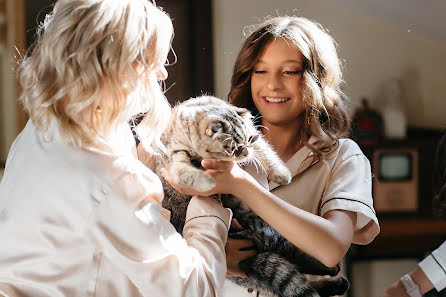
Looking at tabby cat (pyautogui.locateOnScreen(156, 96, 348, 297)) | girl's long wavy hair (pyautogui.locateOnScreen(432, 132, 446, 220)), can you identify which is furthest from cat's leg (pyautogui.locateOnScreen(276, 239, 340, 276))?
girl's long wavy hair (pyautogui.locateOnScreen(432, 132, 446, 220))

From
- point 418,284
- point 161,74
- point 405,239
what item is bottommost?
point 405,239

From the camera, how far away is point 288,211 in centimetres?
73

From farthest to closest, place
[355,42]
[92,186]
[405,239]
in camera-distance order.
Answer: [405,239]
[355,42]
[92,186]

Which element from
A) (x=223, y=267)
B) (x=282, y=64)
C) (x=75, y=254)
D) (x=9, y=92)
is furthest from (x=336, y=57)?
(x=9, y=92)

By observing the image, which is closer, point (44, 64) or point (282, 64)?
point (44, 64)

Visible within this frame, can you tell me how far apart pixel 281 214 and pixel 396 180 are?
4.01 feet

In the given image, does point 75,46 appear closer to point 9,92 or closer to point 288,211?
point 288,211

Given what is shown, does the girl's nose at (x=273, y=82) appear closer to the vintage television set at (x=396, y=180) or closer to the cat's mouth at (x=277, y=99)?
the cat's mouth at (x=277, y=99)

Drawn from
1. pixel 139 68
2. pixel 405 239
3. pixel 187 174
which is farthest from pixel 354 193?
pixel 405 239

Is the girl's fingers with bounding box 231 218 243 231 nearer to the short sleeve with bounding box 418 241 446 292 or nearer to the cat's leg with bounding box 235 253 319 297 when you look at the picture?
the cat's leg with bounding box 235 253 319 297

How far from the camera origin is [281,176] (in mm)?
817

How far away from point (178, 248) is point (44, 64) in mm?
289

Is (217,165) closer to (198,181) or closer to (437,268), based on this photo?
(198,181)

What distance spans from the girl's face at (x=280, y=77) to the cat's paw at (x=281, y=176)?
0.09 m
